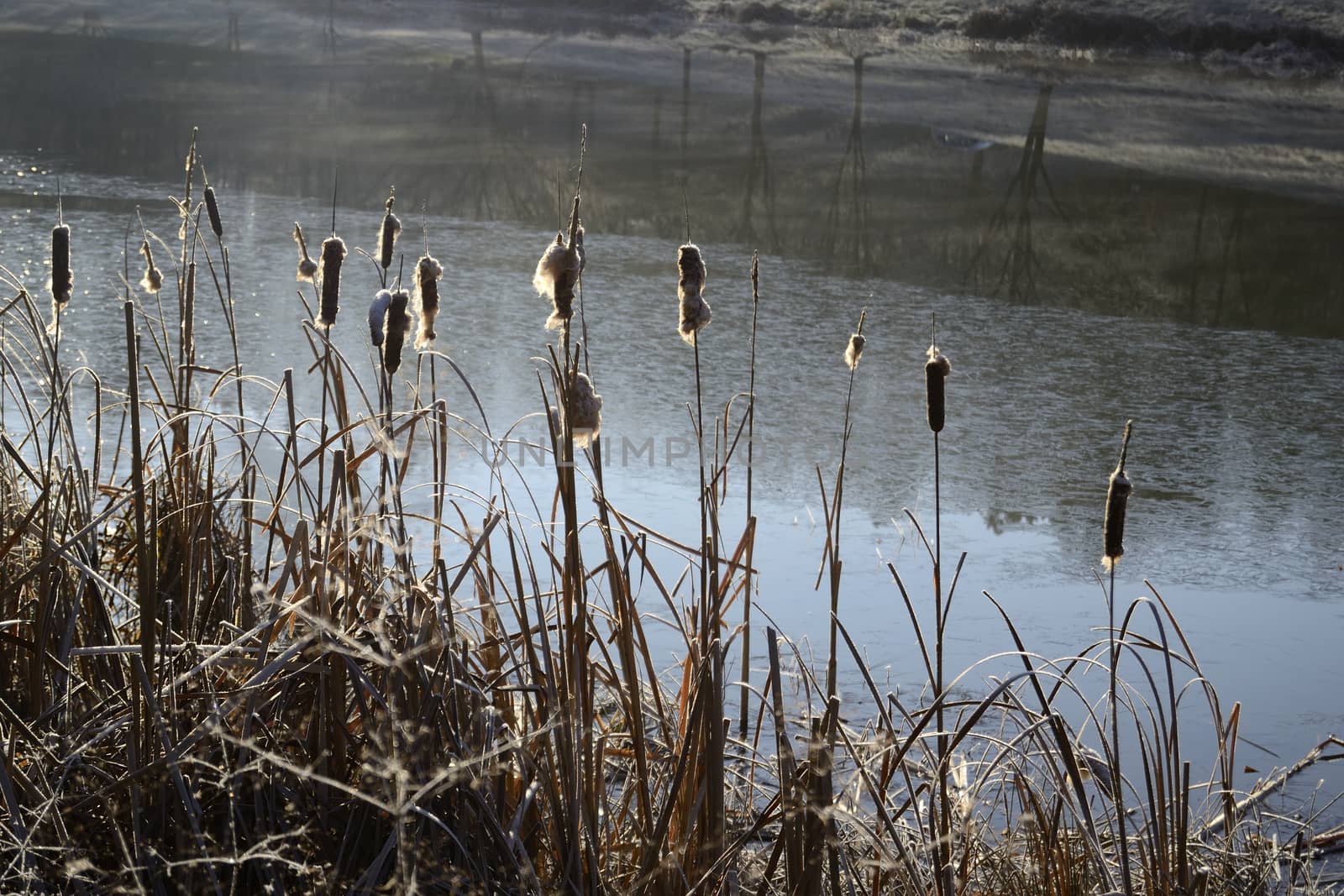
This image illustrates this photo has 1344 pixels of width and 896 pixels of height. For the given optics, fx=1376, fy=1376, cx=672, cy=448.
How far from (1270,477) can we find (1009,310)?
1.96 meters

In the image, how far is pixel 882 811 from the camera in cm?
144

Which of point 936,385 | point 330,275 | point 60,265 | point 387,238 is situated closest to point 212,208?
point 60,265

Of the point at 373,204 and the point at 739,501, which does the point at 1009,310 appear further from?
the point at 373,204

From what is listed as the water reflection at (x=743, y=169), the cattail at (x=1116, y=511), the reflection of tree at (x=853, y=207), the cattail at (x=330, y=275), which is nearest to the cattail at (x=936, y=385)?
the cattail at (x=1116, y=511)

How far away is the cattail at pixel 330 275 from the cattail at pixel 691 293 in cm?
41

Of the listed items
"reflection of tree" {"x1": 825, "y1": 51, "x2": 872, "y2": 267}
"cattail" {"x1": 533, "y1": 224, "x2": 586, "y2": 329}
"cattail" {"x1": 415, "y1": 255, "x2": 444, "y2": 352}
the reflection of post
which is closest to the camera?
"cattail" {"x1": 533, "y1": 224, "x2": 586, "y2": 329}

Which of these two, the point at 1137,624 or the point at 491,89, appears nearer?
the point at 1137,624

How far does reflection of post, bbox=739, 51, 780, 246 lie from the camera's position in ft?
23.3

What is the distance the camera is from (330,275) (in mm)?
1656

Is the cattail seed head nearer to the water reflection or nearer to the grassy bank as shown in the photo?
the grassy bank

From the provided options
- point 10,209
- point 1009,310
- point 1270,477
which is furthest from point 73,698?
point 10,209

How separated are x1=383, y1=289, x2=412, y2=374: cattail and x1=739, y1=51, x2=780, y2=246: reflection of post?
5357 millimetres

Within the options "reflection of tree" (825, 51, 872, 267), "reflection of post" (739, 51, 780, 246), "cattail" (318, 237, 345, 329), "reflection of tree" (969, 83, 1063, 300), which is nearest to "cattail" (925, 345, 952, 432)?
"cattail" (318, 237, 345, 329)

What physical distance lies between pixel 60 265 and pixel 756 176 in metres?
7.09
